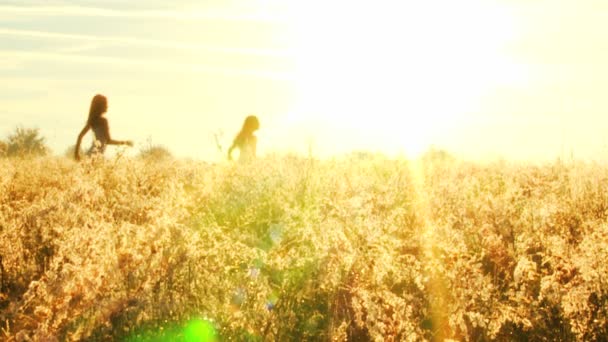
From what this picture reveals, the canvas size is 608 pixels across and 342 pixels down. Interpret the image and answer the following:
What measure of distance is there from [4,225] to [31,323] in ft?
4.38

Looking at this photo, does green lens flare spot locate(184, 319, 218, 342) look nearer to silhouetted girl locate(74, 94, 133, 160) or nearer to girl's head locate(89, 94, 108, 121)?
silhouetted girl locate(74, 94, 133, 160)

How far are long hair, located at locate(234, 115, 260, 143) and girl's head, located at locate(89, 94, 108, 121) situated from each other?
2.72 meters

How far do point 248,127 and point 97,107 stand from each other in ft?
10.4

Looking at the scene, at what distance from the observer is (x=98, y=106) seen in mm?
11234

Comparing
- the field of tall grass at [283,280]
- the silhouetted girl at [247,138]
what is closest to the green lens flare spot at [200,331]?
the field of tall grass at [283,280]

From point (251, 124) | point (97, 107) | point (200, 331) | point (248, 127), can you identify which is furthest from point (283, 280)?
point (251, 124)

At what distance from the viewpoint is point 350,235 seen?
4.52 metres

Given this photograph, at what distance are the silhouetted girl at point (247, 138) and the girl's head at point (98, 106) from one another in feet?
8.46

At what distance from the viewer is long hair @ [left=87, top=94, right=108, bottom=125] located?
1117 centimetres

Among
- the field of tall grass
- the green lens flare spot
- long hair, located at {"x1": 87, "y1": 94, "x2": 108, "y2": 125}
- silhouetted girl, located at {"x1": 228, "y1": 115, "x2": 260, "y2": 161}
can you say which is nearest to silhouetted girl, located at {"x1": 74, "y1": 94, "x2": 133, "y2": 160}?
long hair, located at {"x1": 87, "y1": 94, "x2": 108, "y2": 125}

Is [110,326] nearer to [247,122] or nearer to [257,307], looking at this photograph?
[257,307]

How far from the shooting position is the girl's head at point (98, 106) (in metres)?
11.2

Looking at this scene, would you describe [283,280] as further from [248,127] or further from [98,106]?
[248,127]

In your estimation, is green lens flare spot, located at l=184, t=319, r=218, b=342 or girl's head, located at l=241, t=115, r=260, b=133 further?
girl's head, located at l=241, t=115, r=260, b=133
